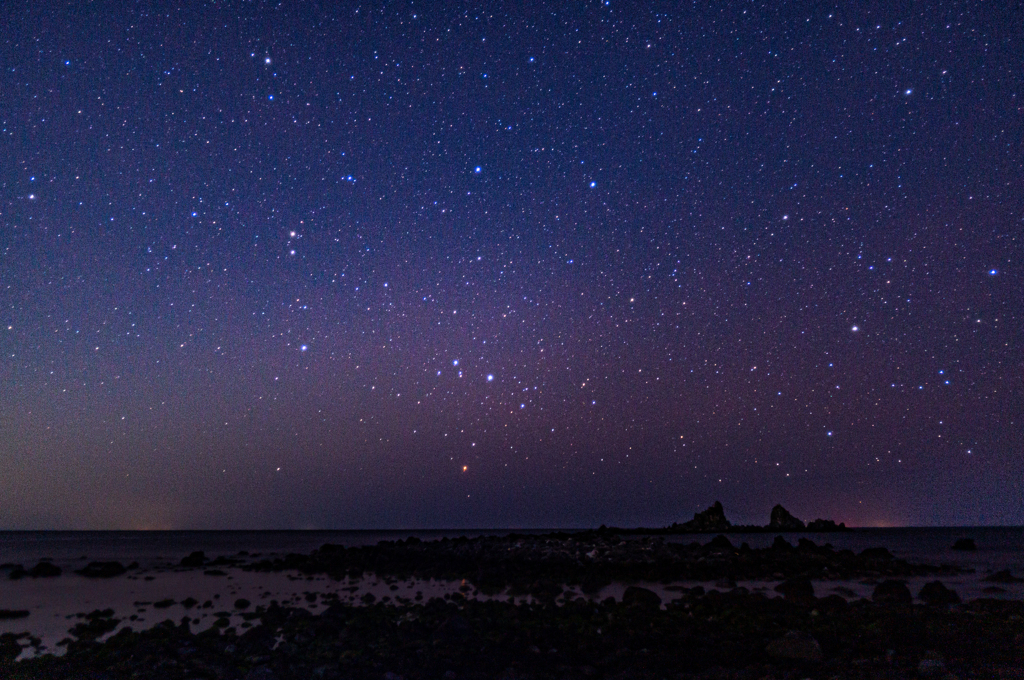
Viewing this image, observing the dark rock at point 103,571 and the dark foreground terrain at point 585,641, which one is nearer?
the dark foreground terrain at point 585,641

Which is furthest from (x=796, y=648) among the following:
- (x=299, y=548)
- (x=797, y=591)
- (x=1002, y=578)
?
(x=299, y=548)

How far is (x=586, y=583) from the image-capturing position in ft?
69.5

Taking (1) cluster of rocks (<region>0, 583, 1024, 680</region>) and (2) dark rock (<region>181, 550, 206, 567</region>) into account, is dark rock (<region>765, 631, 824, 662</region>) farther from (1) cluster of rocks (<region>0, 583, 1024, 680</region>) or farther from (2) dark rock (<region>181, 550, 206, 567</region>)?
(2) dark rock (<region>181, 550, 206, 567</region>)

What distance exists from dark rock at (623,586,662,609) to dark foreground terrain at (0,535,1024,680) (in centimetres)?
5

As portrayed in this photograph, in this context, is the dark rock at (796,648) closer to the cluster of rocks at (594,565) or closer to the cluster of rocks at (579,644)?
the cluster of rocks at (579,644)

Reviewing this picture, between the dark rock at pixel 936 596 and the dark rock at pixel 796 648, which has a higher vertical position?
the dark rock at pixel 796 648

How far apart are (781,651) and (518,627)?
5.15 m

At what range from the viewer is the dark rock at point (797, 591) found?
1679 centimetres

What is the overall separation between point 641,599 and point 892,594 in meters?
6.76

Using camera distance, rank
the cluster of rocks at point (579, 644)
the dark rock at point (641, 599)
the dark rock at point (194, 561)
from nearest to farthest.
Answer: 1. the cluster of rocks at point (579, 644)
2. the dark rock at point (641, 599)
3. the dark rock at point (194, 561)

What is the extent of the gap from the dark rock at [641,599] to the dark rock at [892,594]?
219 inches

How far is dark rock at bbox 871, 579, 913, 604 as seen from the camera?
1649 cm

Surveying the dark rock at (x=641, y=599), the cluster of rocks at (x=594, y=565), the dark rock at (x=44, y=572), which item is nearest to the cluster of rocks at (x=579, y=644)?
the dark rock at (x=641, y=599)

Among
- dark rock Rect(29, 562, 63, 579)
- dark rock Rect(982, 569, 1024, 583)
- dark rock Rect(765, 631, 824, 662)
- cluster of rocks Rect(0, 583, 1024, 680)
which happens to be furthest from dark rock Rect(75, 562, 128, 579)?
dark rock Rect(982, 569, 1024, 583)
